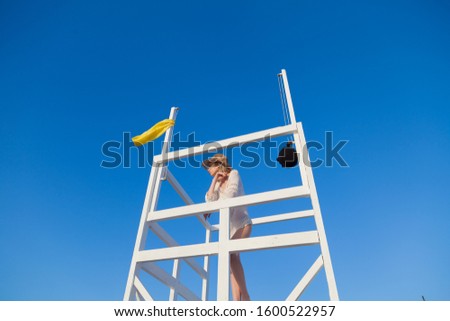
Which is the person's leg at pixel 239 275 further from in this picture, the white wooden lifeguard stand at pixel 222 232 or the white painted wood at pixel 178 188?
the white painted wood at pixel 178 188

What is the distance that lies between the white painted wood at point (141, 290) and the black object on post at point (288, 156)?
2288mm

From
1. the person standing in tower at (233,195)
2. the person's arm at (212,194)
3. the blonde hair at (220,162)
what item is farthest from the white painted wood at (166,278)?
the blonde hair at (220,162)

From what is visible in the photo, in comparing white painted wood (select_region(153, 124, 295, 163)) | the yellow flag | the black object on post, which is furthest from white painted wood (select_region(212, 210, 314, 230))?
the yellow flag

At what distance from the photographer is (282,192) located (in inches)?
104

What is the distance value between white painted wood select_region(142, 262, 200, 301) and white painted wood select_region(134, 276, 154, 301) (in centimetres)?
14

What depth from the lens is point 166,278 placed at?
3.12 meters

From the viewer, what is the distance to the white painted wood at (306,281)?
229cm

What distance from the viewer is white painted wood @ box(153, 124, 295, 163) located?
3.10 meters

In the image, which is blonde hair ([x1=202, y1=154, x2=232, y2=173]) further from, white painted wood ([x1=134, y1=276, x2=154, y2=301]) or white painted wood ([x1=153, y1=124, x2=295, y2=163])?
white painted wood ([x1=134, y1=276, x2=154, y2=301])

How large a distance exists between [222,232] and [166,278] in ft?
3.44

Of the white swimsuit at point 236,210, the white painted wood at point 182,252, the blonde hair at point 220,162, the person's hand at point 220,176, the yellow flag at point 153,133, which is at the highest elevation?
the yellow flag at point 153,133
